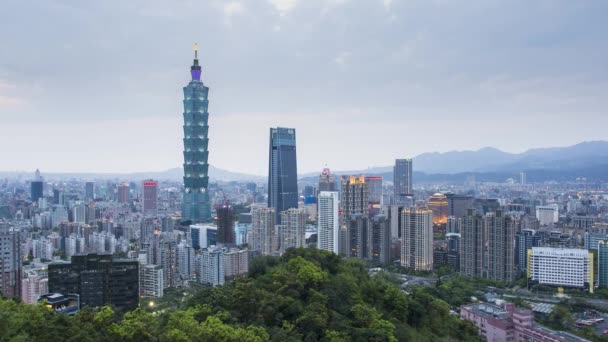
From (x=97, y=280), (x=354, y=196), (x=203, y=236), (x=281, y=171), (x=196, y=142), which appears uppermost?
(x=196, y=142)

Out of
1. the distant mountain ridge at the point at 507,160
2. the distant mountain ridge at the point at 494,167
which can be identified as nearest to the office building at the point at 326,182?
the distant mountain ridge at the point at 494,167

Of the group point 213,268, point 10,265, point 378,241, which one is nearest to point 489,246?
point 378,241

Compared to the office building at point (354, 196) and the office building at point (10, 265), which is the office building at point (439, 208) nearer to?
the office building at point (354, 196)

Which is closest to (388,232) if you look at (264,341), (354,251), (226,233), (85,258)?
(354,251)

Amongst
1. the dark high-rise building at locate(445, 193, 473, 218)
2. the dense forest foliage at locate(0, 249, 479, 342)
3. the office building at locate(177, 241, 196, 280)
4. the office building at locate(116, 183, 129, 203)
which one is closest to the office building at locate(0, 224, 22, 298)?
the office building at locate(177, 241, 196, 280)

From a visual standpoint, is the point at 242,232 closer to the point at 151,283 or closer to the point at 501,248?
the point at 151,283
